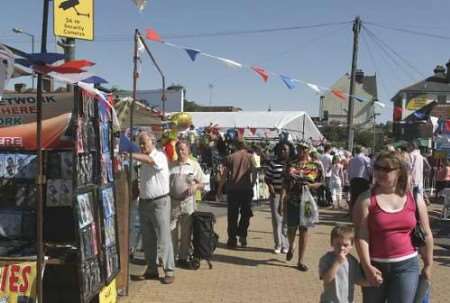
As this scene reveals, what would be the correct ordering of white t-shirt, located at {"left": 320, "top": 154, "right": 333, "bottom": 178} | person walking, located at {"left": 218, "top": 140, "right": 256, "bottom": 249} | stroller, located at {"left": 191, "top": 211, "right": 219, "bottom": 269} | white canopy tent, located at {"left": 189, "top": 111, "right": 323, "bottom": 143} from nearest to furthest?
stroller, located at {"left": 191, "top": 211, "right": 219, "bottom": 269}, person walking, located at {"left": 218, "top": 140, "right": 256, "bottom": 249}, white t-shirt, located at {"left": 320, "top": 154, "right": 333, "bottom": 178}, white canopy tent, located at {"left": 189, "top": 111, "right": 323, "bottom": 143}

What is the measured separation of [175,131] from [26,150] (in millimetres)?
5044

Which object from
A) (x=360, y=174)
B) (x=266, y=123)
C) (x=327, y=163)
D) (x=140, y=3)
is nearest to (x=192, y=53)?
(x=140, y=3)

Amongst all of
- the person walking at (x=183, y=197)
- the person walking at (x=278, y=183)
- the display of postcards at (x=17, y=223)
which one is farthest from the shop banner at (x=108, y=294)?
the person walking at (x=278, y=183)

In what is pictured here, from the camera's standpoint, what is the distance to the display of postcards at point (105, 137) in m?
5.07

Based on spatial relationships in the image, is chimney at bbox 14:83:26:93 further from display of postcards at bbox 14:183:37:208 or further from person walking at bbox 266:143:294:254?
person walking at bbox 266:143:294:254


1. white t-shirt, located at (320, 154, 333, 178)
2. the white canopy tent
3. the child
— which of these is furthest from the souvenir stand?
the white canopy tent

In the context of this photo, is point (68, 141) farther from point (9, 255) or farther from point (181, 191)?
point (181, 191)

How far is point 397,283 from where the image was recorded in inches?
155

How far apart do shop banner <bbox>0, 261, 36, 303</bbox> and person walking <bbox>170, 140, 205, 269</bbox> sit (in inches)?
120

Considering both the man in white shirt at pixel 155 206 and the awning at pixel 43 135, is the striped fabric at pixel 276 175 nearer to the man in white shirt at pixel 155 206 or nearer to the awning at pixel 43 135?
the man in white shirt at pixel 155 206

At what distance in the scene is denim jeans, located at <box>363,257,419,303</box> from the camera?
394 centimetres

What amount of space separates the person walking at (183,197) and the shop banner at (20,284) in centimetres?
304

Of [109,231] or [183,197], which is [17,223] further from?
[183,197]

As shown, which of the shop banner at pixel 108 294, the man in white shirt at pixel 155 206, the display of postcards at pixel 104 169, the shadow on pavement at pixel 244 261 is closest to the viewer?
the shop banner at pixel 108 294
